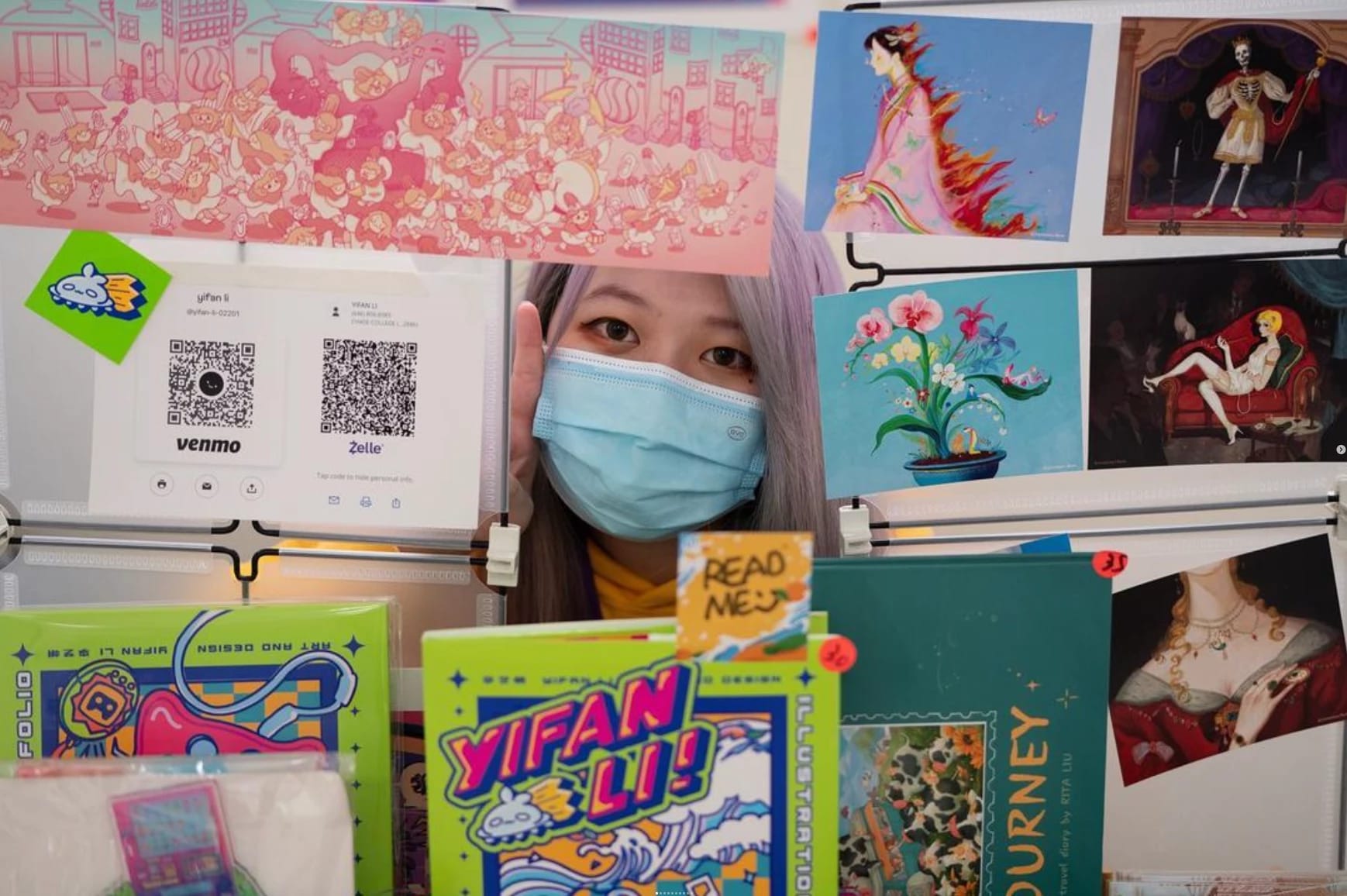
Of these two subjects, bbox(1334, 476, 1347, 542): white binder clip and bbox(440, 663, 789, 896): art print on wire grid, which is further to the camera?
bbox(1334, 476, 1347, 542): white binder clip

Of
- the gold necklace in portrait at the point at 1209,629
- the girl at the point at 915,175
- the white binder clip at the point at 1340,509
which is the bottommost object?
the gold necklace in portrait at the point at 1209,629

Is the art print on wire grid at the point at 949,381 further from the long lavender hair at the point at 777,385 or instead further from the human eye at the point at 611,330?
the human eye at the point at 611,330

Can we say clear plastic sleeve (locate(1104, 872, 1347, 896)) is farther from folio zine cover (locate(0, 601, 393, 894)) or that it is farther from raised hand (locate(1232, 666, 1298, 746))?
folio zine cover (locate(0, 601, 393, 894))

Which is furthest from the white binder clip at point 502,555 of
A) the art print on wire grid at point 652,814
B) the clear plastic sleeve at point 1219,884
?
Answer: the clear plastic sleeve at point 1219,884

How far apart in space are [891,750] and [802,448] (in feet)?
1.21

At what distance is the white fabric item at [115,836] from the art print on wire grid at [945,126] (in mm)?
854

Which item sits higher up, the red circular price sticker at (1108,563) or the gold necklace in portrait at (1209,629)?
the red circular price sticker at (1108,563)

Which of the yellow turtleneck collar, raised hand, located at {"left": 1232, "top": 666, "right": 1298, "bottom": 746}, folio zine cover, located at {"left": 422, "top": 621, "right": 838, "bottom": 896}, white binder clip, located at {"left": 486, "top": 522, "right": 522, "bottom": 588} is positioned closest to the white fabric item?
folio zine cover, located at {"left": 422, "top": 621, "right": 838, "bottom": 896}

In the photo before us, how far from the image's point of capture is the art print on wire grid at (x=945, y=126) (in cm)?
135

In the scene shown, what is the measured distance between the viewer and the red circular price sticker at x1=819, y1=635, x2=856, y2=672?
1.13m

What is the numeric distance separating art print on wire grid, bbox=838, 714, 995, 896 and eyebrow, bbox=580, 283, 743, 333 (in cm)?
49

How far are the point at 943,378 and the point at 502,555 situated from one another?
574 mm

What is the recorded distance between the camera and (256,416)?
1.40m

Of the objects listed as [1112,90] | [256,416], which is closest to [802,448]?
[1112,90]
